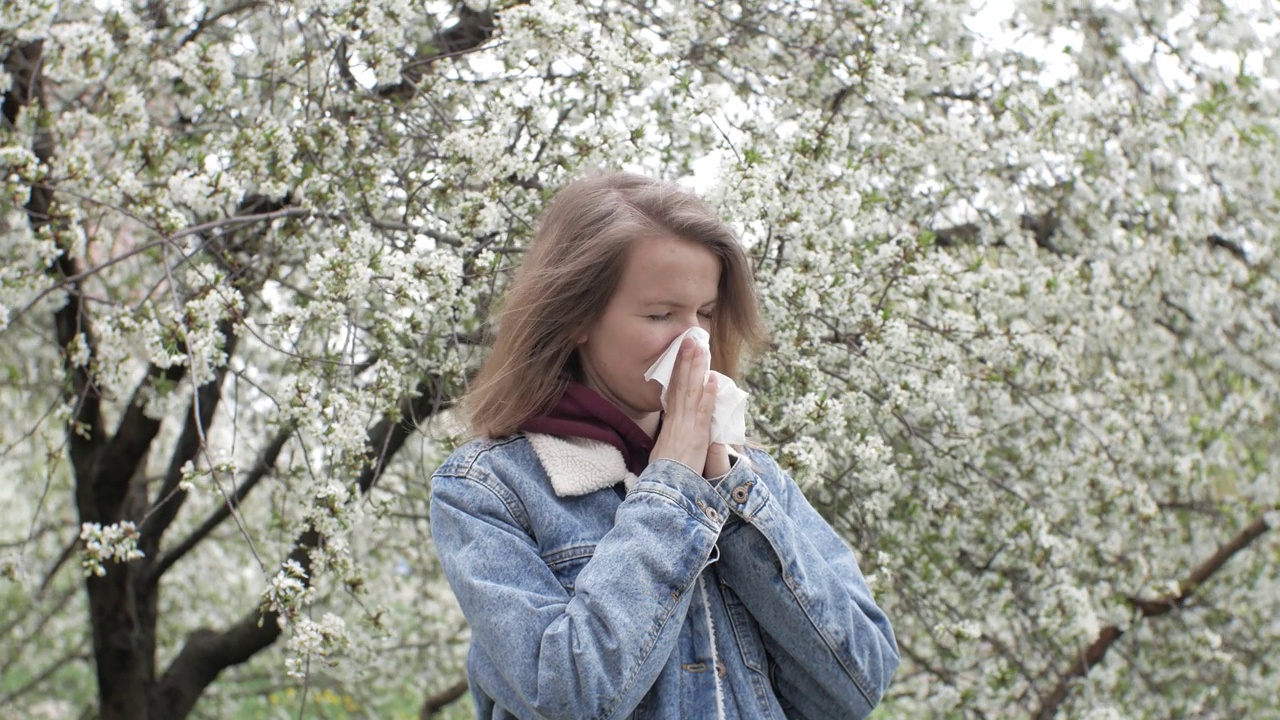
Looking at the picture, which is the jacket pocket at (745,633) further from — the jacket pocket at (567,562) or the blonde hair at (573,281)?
the blonde hair at (573,281)

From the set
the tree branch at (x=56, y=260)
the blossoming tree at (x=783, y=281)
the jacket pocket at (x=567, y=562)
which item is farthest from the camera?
the tree branch at (x=56, y=260)

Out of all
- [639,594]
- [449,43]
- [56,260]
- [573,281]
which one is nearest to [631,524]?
[639,594]

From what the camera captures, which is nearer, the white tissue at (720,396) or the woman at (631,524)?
the woman at (631,524)

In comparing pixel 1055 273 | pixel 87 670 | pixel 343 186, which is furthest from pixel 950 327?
pixel 87 670

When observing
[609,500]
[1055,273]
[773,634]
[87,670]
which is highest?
[609,500]

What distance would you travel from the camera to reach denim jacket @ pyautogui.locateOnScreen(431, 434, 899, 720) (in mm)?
1374

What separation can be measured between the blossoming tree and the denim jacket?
74cm

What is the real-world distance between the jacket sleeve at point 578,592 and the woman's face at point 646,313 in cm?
14

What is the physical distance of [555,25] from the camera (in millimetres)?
2529

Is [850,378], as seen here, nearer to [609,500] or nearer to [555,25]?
[555,25]

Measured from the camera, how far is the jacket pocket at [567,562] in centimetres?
150

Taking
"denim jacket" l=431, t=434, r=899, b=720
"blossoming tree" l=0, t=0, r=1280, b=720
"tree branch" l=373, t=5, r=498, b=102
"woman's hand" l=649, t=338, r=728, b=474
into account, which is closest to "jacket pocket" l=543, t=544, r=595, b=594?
"denim jacket" l=431, t=434, r=899, b=720

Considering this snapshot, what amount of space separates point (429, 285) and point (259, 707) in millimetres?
4430

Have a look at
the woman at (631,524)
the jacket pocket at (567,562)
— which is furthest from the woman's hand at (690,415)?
the jacket pocket at (567,562)
